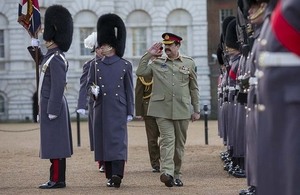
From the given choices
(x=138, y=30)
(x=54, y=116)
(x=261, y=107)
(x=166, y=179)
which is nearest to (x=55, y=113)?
(x=54, y=116)

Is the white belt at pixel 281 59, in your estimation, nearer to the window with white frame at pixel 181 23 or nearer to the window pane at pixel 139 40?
the window pane at pixel 139 40

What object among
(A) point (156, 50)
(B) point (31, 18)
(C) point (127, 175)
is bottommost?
(C) point (127, 175)

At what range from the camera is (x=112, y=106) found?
11828 mm

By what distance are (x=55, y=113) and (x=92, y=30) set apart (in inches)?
1443

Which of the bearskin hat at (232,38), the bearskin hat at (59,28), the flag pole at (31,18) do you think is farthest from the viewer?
the bearskin hat at (232,38)

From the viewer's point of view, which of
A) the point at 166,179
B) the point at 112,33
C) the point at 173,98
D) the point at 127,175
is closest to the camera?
the point at 166,179

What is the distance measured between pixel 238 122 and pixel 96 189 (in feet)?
5.62

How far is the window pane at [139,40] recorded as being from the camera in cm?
4862

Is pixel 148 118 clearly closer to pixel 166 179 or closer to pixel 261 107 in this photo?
pixel 166 179

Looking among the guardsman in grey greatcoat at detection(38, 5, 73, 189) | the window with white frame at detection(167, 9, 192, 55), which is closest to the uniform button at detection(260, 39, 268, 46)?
the guardsman in grey greatcoat at detection(38, 5, 73, 189)

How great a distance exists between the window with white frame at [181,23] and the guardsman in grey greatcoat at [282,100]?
4373 centimetres

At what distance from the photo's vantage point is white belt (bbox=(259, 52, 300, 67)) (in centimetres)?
509

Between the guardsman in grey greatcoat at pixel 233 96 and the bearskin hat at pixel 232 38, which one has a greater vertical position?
the bearskin hat at pixel 232 38

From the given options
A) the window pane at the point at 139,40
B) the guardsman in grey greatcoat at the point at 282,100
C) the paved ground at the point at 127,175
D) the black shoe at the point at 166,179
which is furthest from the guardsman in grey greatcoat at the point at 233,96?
the window pane at the point at 139,40
